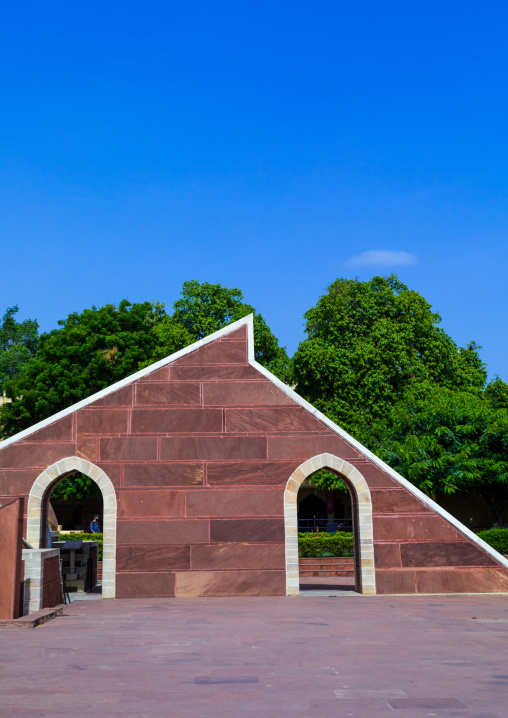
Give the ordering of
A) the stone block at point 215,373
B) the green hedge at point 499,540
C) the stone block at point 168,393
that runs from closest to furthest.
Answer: the stone block at point 168,393 → the stone block at point 215,373 → the green hedge at point 499,540

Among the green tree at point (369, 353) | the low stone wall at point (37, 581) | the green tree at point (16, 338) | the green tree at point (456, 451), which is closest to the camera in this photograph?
the low stone wall at point (37, 581)

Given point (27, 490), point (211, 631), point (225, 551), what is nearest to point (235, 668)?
point (211, 631)

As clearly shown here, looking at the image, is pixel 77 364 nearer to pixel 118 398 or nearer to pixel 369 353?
pixel 369 353

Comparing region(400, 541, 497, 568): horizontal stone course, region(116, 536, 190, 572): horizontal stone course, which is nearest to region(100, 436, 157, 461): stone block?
region(116, 536, 190, 572): horizontal stone course

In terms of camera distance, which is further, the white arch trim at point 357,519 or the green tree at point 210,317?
the green tree at point 210,317

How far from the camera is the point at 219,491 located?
1512 cm

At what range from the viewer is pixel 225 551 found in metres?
14.9

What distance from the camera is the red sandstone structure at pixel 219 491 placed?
1481 cm

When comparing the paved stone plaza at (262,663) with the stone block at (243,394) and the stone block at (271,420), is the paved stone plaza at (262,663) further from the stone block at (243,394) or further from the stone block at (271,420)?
the stone block at (243,394)

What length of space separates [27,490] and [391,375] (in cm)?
2031

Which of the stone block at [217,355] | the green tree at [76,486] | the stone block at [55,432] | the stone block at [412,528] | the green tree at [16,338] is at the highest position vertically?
the green tree at [16,338]

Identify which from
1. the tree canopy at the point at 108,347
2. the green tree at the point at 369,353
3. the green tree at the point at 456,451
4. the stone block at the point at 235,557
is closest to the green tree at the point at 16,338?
the tree canopy at the point at 108,347

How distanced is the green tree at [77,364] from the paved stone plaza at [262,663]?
22.2m

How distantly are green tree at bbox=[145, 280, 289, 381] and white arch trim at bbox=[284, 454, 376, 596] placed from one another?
1983 centimetres
